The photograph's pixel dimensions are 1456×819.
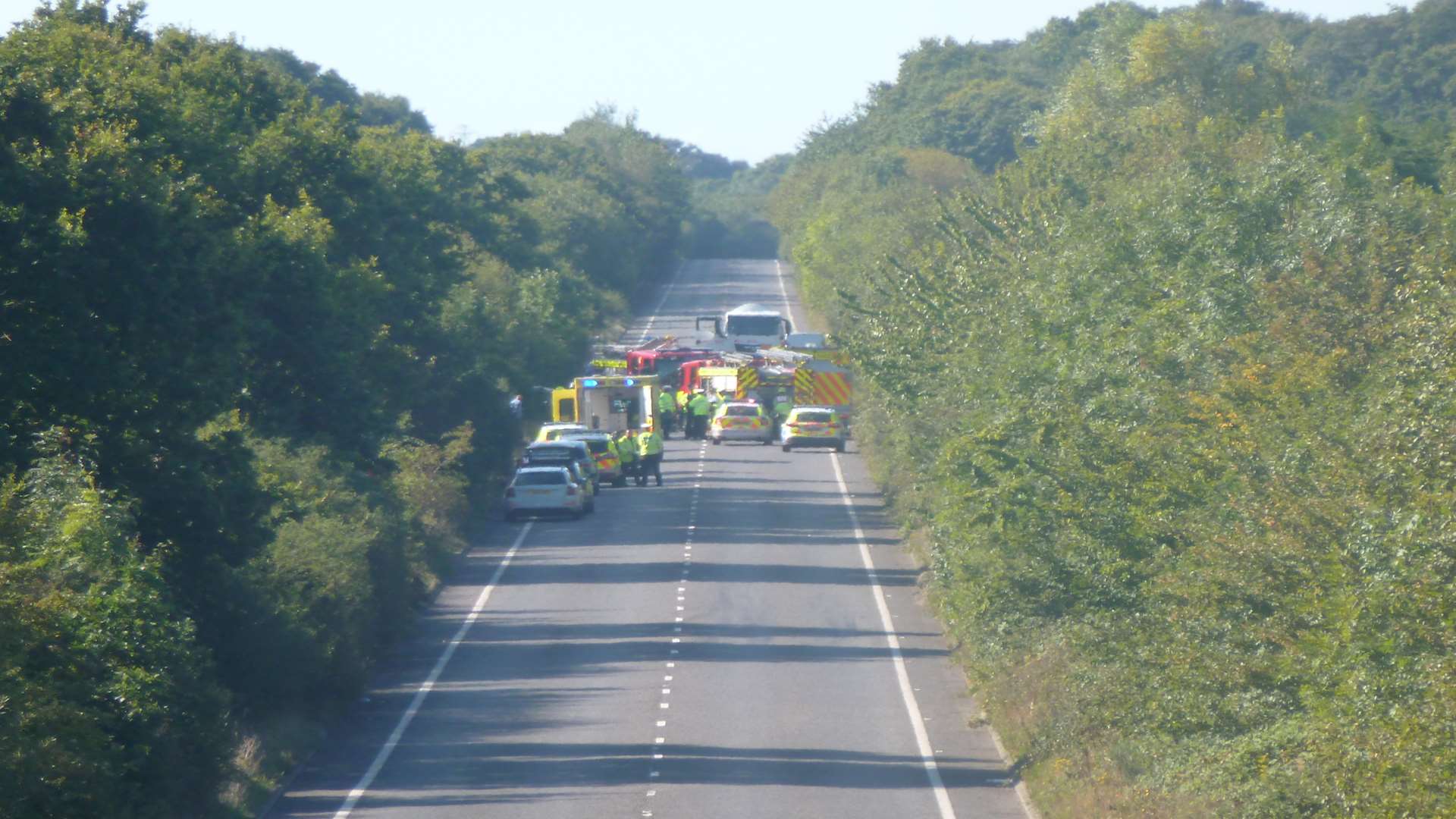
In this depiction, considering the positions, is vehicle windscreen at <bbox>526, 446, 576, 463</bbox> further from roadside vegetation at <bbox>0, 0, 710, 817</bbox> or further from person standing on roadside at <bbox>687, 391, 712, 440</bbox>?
person standing on roadside at <bbox>687, 391, 712, 440</bbox>

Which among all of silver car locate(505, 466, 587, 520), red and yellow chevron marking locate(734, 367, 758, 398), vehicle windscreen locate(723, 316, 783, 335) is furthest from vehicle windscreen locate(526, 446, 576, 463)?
vehicle windscreen locate(723, 316, 783, 335)

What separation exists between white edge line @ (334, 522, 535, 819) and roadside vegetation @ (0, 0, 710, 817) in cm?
87

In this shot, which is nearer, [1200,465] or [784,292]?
[1200,465]

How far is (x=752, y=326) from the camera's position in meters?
71.1

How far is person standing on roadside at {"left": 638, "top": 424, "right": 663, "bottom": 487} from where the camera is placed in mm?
46531

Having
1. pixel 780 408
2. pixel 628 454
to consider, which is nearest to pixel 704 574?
pixel 628 454

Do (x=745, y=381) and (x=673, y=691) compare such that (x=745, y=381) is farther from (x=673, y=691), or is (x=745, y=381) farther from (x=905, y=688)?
(x=673, y=691)

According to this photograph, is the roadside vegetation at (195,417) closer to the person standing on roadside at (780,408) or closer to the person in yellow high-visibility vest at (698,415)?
the person in yellow high-visibility vest at (698,415)

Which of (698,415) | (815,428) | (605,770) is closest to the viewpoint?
(605,770)

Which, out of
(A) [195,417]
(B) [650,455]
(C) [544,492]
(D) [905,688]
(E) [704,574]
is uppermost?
(A) [195,417]

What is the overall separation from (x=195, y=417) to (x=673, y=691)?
24.5 feet

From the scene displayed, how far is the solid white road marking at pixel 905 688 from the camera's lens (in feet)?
61.3

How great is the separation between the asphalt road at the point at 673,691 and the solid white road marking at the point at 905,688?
0.05 m

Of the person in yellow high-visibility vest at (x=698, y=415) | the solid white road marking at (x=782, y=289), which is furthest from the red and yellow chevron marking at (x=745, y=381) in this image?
the solid white road marking at (x=782, y=289)
